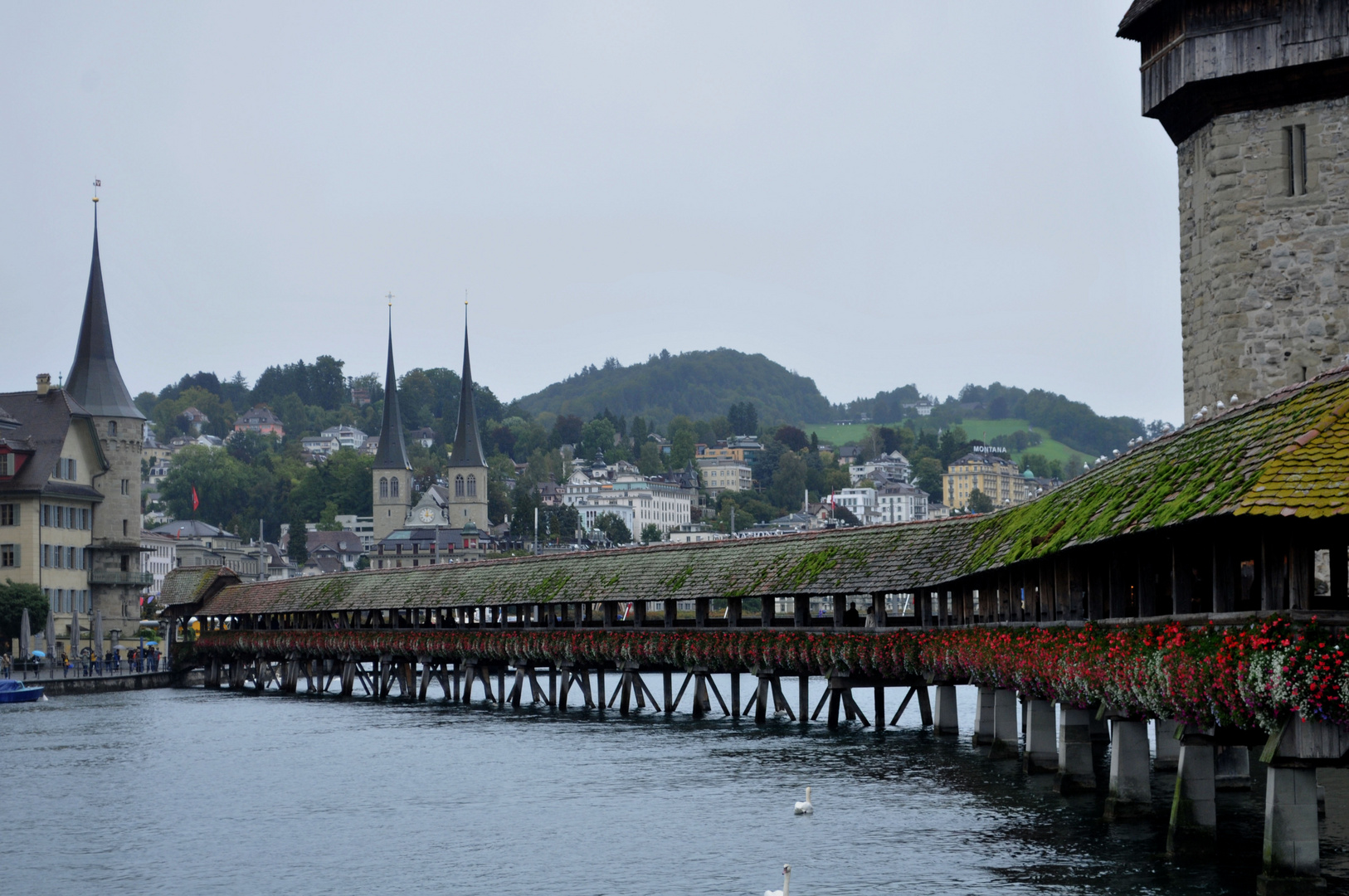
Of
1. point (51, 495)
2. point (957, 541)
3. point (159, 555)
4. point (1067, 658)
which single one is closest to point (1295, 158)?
point (957, 541)

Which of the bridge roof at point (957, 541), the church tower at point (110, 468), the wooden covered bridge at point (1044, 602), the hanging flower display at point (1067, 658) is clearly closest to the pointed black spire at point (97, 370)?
the church tower at point (110, 468)

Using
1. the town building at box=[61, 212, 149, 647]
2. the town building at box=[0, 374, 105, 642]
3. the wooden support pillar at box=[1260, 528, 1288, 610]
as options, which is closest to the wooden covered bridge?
the wooden support pillar at box=[1260, 528, 1288, 610]

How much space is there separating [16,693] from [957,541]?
143ft

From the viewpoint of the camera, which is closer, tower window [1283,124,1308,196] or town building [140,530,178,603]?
tower window [1283,124,1308,196]

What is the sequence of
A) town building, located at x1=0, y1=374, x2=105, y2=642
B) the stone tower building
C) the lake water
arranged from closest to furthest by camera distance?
the lake water → the stone tower building → town building, located at x1=0, y1=374, x2=105, y2=642

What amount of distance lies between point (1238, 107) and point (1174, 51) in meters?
1.71

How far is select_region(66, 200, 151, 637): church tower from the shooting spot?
95.5m

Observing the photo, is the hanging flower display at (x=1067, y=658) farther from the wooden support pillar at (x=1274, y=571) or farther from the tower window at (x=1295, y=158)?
the tower window at (x=1295, y=158)

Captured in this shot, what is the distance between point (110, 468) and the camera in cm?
9788

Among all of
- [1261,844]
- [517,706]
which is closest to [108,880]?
[1261,844]

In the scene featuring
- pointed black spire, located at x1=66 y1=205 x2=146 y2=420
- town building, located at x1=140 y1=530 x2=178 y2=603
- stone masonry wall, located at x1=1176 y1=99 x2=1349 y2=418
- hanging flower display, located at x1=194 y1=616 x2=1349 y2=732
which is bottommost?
hanging flower display, located at x1=194 y1=616 x2=1349 y2=732

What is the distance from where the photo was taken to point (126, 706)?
220 ft

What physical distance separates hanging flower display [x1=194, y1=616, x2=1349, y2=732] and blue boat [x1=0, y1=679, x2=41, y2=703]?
1800cm

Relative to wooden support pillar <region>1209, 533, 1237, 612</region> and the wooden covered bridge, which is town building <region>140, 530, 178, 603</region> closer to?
the wooden covered bridge
